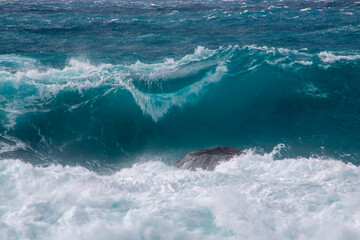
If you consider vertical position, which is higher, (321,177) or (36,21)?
(36,21)

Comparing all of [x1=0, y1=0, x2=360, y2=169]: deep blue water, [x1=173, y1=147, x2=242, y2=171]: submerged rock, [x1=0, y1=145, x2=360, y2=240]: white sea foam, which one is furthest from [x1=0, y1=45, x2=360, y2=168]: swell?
[x1=0, y1=145, x2=360, y2=240]: white sea foam

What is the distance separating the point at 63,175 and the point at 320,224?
3.77 m

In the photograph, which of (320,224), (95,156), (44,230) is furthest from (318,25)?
(44,230)

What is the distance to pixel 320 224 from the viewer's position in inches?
144

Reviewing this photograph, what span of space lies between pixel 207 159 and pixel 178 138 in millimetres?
2695

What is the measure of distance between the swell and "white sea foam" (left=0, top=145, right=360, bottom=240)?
2836 mm

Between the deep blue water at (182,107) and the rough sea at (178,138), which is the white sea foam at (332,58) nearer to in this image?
the deep blue water at (182,107)

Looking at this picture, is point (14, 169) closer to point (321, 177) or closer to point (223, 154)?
point (223, 154)

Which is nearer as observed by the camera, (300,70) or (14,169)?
(14,169)

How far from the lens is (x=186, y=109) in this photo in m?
9.66

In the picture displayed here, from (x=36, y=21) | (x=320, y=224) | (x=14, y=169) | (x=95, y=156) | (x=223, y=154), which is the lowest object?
(x=95, y=156)

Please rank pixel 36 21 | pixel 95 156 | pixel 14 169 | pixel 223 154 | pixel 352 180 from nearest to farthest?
pixel 352 180, pixel 14 169, pixel 223 154, pixel 95 156, pixel 36 21

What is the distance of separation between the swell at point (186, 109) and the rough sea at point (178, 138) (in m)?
0.04

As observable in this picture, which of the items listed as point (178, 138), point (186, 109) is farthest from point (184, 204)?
point (186, 109)
